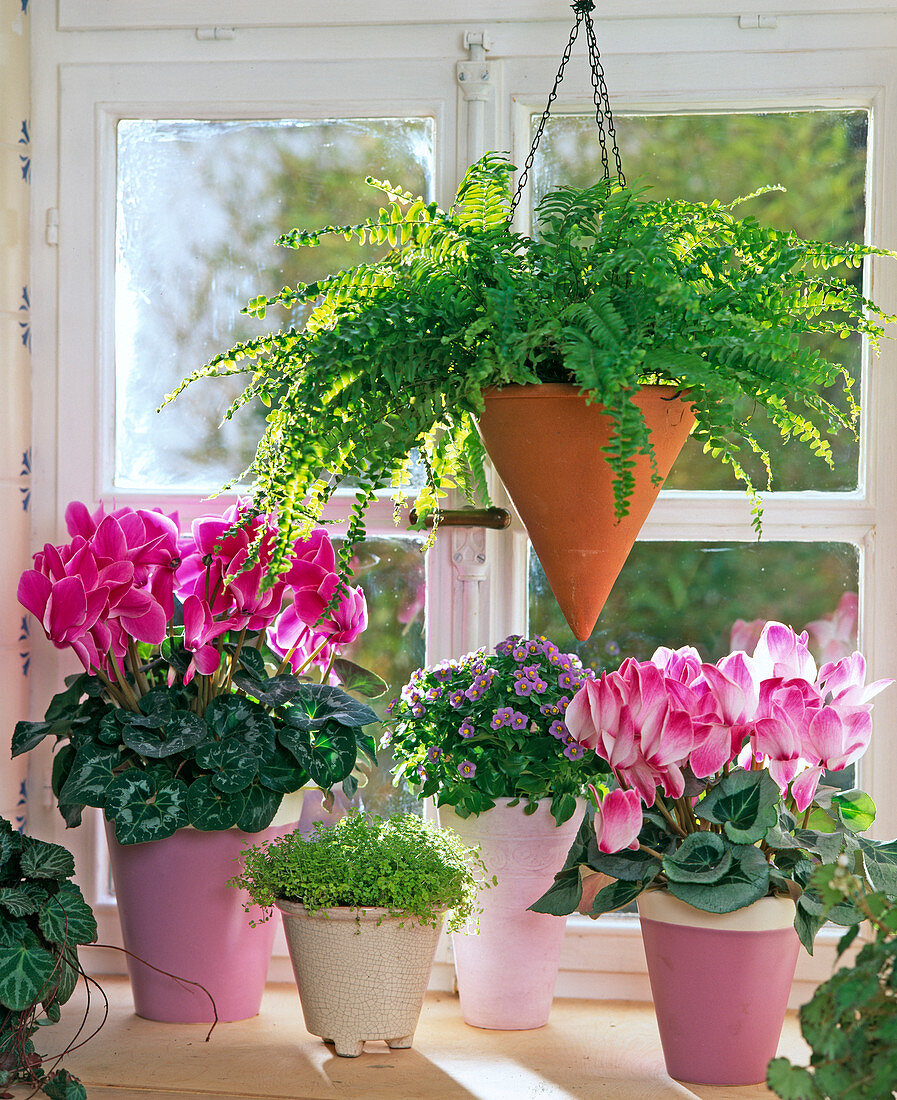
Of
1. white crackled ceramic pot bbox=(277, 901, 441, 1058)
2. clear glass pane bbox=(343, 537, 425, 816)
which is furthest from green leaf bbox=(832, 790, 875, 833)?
clear glass pane bbox=(343, 537, 425, 816)

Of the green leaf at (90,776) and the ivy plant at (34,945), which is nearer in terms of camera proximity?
the ivy plant at (34,945)

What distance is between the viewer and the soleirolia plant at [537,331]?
3.59 feet

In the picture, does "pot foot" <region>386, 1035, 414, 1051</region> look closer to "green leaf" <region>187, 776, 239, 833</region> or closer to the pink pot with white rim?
the pink pot with white rim

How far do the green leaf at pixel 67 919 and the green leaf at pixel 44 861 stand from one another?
0.02 m

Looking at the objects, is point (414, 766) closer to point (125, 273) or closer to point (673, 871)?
point (673, 871)

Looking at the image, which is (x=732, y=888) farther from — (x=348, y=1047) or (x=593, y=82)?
(x=593, y=82)

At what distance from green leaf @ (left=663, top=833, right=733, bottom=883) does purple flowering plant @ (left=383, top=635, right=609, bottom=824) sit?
18 centimetres

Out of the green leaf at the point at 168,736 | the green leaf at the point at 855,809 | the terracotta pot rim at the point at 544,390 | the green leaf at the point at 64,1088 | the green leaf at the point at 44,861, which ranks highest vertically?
the terracotta pot rim at the point at 544,390

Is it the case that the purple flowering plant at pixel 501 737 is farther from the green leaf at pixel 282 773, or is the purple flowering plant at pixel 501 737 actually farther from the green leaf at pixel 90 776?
the green leaf at pixel 90 776

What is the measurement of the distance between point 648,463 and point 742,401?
1.64 feet

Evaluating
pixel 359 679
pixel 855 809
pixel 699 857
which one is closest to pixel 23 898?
pixel 359 679

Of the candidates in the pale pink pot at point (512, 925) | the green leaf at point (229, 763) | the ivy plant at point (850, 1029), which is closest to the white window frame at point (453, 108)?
the pale pink pot at point (512, 925)

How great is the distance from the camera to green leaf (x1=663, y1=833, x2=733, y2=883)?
1255 millimetres

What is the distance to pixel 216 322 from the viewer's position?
1765 mm
